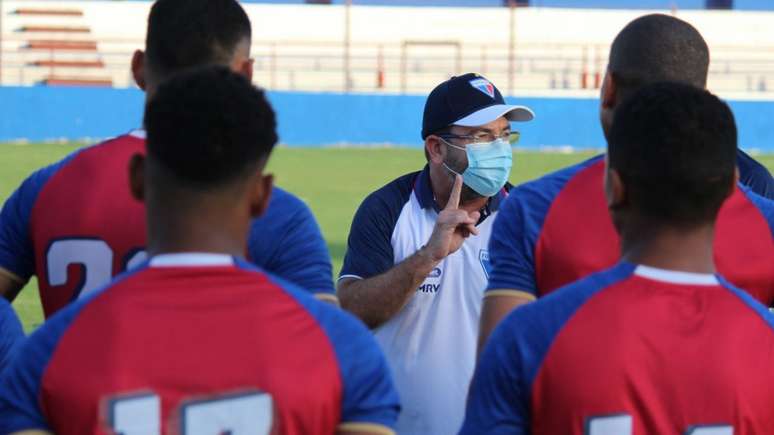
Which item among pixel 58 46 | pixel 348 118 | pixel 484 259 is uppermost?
pixel 484 259

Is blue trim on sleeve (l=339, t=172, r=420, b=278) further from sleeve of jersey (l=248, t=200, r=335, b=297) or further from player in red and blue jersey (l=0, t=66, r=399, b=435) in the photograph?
player in red and blue jersey (l=0, t=66, r=399, b=435)

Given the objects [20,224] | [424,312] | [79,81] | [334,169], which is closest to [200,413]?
[20,224]

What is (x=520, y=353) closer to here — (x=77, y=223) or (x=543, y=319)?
(x=543, y=319)

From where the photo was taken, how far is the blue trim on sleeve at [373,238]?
4312mm

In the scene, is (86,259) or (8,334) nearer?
(8,334)

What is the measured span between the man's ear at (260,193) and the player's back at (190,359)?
0.48 feet

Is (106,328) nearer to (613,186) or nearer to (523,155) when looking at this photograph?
(613,186)

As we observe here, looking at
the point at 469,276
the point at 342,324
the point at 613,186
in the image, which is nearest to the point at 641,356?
the point at 613,186

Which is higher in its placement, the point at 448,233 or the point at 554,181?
the point at 554,181

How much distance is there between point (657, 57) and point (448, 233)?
119cm

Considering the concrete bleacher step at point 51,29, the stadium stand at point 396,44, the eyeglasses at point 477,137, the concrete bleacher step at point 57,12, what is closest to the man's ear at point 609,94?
the eyeglasses at point 477,137

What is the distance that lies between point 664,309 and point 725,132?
1.18 feet

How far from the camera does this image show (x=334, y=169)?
2148 cm

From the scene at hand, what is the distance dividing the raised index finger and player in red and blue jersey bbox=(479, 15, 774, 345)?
1.12 metres
